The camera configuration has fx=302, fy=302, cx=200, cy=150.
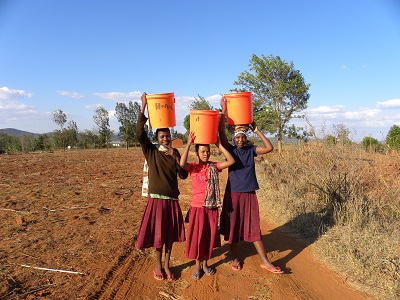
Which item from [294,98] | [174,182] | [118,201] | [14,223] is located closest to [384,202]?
[174,182]

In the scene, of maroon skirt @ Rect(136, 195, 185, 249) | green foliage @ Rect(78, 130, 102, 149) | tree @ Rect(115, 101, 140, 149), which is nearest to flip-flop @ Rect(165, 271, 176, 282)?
maroon skirt @ Rect(136, 195, 185, 249)

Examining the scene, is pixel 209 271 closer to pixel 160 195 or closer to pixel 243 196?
pixel 243 196

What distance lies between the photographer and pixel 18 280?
285 cm

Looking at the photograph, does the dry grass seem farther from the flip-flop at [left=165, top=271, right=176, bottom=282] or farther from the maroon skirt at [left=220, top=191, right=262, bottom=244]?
the flip-flop at [left=165, top=271, right=176, bottom=282]

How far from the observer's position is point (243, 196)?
3307mm

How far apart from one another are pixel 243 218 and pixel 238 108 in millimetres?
1208

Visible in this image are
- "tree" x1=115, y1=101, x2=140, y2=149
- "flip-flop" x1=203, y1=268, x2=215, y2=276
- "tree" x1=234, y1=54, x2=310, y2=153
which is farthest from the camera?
"tree" x1=115, y1=101, x2=140, y2=149

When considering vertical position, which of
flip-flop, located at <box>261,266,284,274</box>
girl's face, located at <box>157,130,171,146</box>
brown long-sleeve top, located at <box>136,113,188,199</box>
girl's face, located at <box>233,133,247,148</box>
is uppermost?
girl's face, located at <box>157,130,171,146</box>

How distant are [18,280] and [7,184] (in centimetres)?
588

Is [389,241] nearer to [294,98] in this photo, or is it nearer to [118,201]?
[118,201]

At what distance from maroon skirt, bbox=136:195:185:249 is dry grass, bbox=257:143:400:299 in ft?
6.37

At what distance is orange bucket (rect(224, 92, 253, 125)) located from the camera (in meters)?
3.12

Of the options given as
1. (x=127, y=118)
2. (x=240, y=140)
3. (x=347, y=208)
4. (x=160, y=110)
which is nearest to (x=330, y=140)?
(x=347, y=208)

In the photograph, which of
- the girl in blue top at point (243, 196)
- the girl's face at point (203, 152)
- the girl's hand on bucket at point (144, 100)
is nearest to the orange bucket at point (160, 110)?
the girl's hand on bucket at point (144, 100)
